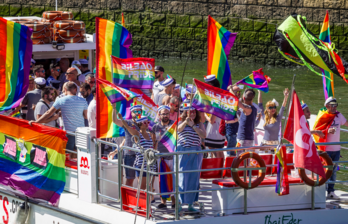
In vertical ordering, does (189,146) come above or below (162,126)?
below

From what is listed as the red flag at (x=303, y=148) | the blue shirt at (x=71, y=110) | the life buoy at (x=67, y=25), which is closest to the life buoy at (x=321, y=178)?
the red flag at (x=303, y=148)

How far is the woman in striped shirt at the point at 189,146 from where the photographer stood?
21.2 feet

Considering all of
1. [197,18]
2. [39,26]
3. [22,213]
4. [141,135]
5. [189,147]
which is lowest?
[22,213]

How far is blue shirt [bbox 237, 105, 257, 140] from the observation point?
26.6ft

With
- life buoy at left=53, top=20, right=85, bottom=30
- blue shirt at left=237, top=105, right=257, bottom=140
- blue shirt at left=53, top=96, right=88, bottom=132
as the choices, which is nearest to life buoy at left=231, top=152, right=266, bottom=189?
blue shirt at left=237, top=105, right=257, bottom=140

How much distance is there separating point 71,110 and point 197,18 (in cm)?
1691

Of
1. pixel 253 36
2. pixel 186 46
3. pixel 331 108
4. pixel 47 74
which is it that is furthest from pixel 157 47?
pixel 331 108

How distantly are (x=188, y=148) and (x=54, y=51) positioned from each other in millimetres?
4779

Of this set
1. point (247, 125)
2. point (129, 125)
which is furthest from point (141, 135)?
point (247, 125)

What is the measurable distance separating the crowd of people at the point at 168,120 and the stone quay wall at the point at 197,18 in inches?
528

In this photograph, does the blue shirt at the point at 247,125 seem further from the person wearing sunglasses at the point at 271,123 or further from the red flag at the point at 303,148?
the red flag at the point at 303,148

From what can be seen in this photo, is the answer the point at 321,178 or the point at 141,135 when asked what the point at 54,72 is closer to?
the point at 141,135

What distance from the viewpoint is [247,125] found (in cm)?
812

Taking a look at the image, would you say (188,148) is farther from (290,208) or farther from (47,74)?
(47,74)
